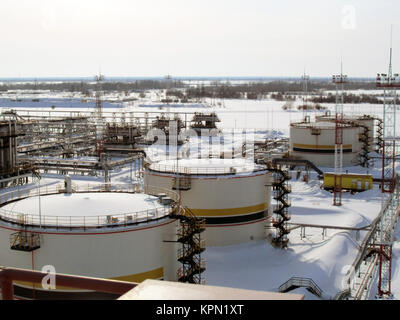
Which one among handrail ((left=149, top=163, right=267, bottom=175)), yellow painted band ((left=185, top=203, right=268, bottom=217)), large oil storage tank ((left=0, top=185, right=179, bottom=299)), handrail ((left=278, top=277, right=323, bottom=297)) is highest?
handrail ((left=149, top=163, right=267, bottom=175))

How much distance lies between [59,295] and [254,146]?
147ft

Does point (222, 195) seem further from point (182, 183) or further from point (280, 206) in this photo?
point (280, 206)

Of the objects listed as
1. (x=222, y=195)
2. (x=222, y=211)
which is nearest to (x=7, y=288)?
(x=222, y=195)

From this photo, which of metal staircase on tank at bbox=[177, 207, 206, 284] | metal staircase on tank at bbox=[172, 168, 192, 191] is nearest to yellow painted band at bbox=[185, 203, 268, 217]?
metal staircase on tank at bbox=[172, 168, 192, 191]

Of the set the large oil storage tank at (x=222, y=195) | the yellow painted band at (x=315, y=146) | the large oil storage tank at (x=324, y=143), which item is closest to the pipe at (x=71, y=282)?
the large oil storage tank at (x=222, y=195)

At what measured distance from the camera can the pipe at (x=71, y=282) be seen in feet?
19.7

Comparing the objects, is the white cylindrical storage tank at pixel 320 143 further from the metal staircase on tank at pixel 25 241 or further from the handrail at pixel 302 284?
the metal staircase on tank at pixel 25 241

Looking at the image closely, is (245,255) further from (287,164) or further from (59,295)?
(287,164)

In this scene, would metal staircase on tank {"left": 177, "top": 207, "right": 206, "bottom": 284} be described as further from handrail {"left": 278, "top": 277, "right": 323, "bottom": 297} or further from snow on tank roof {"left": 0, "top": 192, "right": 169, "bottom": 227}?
handrail {"left": 278, "top": 277, "right": 323, "bottom": 297}

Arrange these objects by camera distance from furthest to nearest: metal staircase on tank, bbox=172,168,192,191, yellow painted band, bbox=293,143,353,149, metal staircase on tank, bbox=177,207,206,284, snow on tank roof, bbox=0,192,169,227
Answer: yellow painted band, bbox=293,143,353,149 → metal staircase on tank, bbox=172,168,192,191 → metal staircase on tank, bbox=177,207,206,284 → snow on tank roof, bbox=0,192,169,227

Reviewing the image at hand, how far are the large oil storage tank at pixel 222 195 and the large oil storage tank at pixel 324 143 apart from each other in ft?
76.4

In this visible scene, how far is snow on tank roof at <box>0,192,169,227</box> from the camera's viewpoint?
17984 mm

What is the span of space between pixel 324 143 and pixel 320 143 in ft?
1.20

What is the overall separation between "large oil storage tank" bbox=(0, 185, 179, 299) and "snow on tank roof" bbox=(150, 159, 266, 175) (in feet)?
28.1
